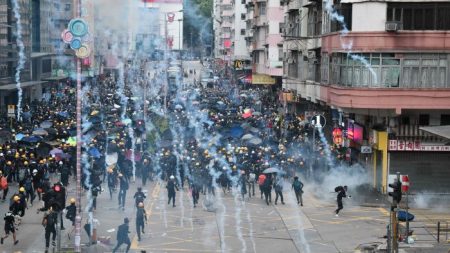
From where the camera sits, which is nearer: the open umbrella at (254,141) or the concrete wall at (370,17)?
the concrete wall at (370,17)

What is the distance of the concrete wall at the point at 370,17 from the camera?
33.1 m

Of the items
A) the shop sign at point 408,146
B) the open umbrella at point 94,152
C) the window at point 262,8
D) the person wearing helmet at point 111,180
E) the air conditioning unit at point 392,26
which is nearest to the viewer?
the person wearing helmet at point 111,180

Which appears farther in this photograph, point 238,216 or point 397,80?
point 397,80

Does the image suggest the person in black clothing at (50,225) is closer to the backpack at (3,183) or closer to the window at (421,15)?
the backpack at (3,183)

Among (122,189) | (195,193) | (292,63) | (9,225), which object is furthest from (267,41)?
(9,225)

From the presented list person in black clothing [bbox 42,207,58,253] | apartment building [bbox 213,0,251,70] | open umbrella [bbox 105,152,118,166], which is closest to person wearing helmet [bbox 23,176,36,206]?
open umbrella [bbox 105,152,118,166]

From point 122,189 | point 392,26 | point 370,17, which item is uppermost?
point 370,17

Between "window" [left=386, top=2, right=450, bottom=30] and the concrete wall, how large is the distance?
1.11ft

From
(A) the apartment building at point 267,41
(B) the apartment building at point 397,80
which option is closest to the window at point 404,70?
(B) the apartment building at point 397,80

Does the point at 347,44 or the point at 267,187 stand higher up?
the point at 347,44

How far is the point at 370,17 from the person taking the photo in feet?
109

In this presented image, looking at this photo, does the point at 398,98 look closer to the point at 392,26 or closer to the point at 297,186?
the point at 392,26

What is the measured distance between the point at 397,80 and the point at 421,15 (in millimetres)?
2878

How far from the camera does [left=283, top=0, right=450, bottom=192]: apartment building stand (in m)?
32.7
